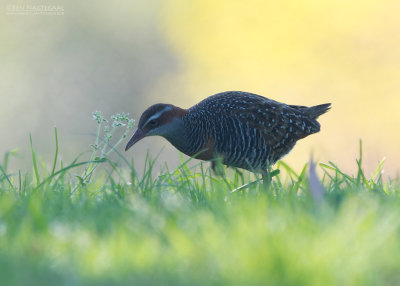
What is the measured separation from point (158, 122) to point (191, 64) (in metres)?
13.9

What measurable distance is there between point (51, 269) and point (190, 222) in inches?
25.2

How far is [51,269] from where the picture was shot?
2256 millimetres

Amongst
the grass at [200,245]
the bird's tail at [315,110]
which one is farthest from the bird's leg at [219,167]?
the bird's tail at [315,110]

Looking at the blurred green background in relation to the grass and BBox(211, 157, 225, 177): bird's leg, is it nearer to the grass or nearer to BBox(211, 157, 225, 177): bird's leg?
BBox(211, 157, 225, 177): bird's leg

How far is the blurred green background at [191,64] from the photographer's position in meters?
15.3

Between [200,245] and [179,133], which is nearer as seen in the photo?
[200,245]

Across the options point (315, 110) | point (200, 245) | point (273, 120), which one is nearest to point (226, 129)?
point (273, 120)

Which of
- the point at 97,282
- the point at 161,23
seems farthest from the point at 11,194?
the point at 161,23

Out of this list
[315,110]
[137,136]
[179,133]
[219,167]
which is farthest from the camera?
[315,110]

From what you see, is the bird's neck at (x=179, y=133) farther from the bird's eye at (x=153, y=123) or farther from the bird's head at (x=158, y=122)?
the bird's eye at (x=153, y=123)

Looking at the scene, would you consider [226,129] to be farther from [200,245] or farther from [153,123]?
[200,245]

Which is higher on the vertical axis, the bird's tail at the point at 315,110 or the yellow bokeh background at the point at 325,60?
the yellow bokeh background at the point at 325,60

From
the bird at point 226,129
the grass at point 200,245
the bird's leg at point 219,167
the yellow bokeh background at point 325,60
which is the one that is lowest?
the grass at point 200,245

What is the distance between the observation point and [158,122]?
217 inches
